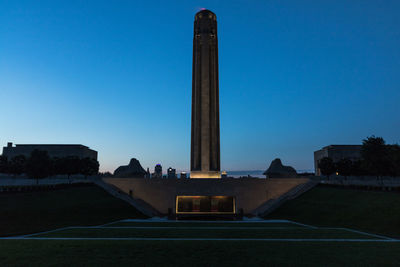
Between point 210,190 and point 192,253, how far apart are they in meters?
36.8

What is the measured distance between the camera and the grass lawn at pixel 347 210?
24.7m

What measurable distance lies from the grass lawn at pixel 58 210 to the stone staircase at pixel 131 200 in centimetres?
104

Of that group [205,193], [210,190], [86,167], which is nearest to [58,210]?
[205,193]

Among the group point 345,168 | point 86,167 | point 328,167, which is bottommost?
point 345,168

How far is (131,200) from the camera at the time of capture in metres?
40.7

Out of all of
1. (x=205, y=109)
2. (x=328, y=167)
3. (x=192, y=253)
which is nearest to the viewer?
(x=192, y=253)

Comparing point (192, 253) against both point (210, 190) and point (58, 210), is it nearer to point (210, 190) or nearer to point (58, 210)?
point (58, 210)

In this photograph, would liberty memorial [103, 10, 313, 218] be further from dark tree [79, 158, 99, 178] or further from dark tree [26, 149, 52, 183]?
dark tree [79, 158, 99, 178]

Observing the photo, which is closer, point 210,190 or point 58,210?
point 58,210

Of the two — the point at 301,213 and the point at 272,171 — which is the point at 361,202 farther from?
the point at 272,171

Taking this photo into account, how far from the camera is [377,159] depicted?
46.1m

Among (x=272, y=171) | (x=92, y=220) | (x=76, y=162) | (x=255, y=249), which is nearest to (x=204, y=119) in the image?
(x=272, y=171)

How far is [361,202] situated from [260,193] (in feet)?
55.5

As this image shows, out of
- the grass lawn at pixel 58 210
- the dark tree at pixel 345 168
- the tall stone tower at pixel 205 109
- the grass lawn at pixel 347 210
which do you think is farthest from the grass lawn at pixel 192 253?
the dark tree at pixel 345 168
